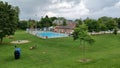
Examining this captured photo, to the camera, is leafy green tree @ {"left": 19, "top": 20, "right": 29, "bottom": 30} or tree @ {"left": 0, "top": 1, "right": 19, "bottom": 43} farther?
leafy green tree @ {"left": 19, "top": 20, "right": 29, "bottom": 30}

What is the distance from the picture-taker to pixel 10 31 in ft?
136

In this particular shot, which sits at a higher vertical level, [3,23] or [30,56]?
[3,23]

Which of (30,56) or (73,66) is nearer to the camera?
(73,66)

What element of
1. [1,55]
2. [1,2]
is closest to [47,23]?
[1,2]

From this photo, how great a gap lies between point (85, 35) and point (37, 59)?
7274mm

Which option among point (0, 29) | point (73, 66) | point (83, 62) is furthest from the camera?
point (0, 29)

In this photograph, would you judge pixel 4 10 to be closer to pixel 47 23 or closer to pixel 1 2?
pixel 1 2

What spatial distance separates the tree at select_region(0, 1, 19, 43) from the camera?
40688 mm

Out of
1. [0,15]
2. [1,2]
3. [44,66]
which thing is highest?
[1,2]

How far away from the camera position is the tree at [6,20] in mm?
40688

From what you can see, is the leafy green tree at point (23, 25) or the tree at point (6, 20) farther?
the leafy green tree at point (23, 25)

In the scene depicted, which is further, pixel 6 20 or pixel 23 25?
pixel 23 25

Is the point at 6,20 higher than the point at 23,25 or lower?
higher

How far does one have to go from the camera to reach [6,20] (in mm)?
41156
